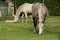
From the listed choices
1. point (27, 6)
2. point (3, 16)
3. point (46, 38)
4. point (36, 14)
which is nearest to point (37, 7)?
point (36, 14)

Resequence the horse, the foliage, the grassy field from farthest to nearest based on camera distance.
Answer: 1. the foliage
2. the horse
3. the grassy field

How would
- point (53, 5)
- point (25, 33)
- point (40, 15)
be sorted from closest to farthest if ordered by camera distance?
1. point (40, 15)
2. point (25, 33)
3. point (53, 5)

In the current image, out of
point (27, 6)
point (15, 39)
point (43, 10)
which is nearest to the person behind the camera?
point (15, 39)

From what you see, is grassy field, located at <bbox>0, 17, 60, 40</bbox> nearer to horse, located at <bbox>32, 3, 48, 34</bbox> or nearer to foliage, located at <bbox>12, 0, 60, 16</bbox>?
horse, located at <bbox>32, 3, 48, 34</bbox>

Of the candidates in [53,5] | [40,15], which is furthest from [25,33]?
[53,5]

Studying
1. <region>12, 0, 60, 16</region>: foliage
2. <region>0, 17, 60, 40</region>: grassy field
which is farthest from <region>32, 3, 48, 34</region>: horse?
<region>12, 0, 60, 16</region>: foliage

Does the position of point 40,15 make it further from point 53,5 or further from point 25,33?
point 53,5

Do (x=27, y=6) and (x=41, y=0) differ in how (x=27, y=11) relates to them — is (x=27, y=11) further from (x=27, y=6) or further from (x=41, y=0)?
(x=41, y=0)

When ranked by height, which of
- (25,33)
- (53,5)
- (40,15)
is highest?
(53,5)

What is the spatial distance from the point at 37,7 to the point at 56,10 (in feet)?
44.5

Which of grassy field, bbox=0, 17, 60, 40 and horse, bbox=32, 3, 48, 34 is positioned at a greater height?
horse, bbox=32, 3, 48, 34

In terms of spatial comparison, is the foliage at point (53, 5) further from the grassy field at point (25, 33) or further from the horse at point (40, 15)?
the horse at point (40, 15)

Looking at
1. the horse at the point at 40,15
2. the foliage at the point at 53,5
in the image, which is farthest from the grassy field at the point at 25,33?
the foliage at the point at 53,5

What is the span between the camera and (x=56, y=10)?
93.0ft
